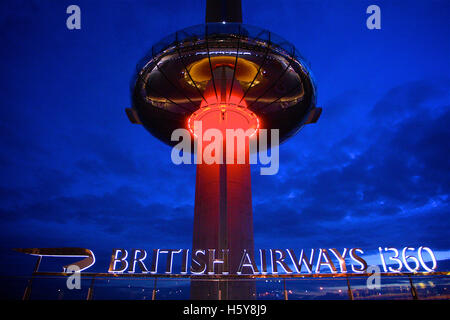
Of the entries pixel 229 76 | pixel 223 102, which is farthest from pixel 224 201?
pixel 229 76

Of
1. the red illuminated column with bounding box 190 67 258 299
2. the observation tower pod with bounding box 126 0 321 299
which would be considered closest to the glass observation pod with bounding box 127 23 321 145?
the observation tower pod with bounding box 126 0 321 299

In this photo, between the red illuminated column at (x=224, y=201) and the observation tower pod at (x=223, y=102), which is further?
the observation tower pod at (x=223, y=102)

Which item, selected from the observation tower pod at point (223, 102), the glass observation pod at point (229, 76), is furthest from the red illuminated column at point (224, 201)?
the glass observation pod at point (229, 76)

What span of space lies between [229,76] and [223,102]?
2380 mm

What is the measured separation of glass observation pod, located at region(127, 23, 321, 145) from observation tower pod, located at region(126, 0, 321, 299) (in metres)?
0.06

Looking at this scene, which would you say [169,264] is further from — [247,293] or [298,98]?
[298,98]

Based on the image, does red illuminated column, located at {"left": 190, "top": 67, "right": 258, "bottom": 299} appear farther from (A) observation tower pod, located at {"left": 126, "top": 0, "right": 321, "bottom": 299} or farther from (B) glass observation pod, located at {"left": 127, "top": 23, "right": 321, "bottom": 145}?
(B) glass observation pod, located at {"left": 127, "top": 23, "right": 321, "bottom": 145}

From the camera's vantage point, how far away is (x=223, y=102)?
16688 mm

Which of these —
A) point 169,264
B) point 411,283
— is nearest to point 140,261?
point 169,264

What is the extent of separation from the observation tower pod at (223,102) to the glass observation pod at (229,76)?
55mm

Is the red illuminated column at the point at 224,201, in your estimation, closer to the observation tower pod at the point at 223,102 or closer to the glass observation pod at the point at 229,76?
the observation tower pod at the point at 223,102

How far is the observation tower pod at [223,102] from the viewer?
14.9 m

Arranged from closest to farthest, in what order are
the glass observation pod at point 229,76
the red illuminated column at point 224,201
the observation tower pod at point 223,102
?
the red illuminated column at point 224,201 < the observation tower pod at point 223,102 < the glass observation pod at point 229,76

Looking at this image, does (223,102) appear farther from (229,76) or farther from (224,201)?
(224,201)
